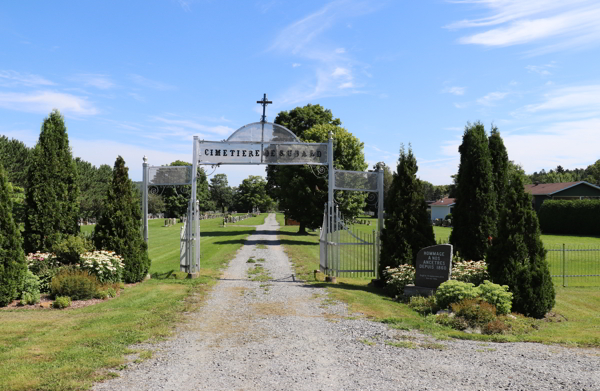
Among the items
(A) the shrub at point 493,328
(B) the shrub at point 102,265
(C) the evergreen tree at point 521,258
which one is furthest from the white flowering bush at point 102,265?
(C) the evergreen tree at point 521,258


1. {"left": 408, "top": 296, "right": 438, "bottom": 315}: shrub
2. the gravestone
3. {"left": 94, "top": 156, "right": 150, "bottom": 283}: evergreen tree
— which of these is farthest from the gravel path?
{"left": 94, "top": 156, "right": 150, "bottom": 283}: evergreen tree

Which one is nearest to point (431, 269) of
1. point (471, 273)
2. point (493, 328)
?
point (471, 273)

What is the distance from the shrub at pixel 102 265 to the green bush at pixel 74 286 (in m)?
0.75

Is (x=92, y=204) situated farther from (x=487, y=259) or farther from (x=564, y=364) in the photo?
(x=564, y=364)

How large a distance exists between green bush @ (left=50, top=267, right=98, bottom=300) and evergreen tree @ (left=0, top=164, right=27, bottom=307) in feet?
2.50

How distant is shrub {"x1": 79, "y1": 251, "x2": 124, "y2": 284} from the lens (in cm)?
1180

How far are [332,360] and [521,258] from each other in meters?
6.36

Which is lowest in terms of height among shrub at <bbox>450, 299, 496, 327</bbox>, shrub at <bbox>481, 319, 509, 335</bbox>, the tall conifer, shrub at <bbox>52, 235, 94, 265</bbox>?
shrub at <bbox>481, 319, 509, 335</bbox>

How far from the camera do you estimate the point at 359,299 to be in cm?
1110

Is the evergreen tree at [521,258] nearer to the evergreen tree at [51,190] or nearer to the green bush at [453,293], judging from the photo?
the green bush at [453,293]

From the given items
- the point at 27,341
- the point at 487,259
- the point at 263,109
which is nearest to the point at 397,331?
the point at 487,259

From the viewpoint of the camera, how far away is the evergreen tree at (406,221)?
12859mm

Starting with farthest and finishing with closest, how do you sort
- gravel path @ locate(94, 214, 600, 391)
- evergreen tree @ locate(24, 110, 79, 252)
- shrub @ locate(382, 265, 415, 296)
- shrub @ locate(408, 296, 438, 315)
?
evergreen tree @ locate(24, 110, 79, 252) < shrub @ locate(382, 265, 415, 296) < shrub @ locate(408, 296, 438, 315) < gravel path @ locate(94, 214, 600, 391)

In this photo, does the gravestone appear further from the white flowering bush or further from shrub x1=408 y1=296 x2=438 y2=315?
the white flowering bush
